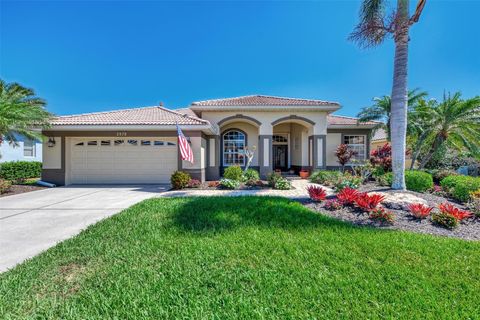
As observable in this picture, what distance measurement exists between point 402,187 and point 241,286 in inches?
307

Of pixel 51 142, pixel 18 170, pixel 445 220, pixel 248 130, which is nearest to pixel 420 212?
pixel 445 220

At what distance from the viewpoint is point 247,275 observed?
10.7 feet

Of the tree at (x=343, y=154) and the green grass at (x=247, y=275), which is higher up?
the tree at (x=343, y=154)

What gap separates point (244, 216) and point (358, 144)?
14.4 meters

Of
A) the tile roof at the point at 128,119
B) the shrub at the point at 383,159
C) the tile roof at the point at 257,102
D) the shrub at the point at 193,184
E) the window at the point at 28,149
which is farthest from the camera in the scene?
the window at the point at 28,149

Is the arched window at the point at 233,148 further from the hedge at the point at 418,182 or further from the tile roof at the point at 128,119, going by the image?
the hedge at the point at 418,182

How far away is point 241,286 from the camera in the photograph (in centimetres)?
303

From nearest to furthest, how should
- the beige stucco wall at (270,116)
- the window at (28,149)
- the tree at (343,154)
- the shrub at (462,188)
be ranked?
1. the shrub at (462,188)
2. the beige stucco wall at (270,116)
3. the tree at (343,154)
4. the window at (28,149)

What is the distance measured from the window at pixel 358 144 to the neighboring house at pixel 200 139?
0.22 feet

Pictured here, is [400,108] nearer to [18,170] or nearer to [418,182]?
[418,182]

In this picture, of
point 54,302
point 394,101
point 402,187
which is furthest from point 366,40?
point 54,302

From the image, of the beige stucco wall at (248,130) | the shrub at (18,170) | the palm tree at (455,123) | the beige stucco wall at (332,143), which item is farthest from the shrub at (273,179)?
the shrub at (18,170)

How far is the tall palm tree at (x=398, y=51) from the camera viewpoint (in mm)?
7883

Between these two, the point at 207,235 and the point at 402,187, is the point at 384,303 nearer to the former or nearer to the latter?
the point at 207,235
